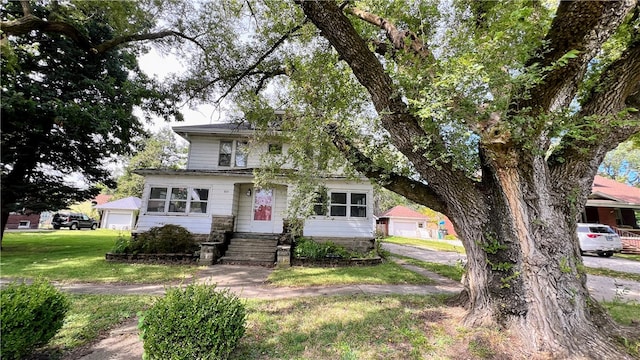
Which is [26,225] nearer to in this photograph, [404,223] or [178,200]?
[178,200]

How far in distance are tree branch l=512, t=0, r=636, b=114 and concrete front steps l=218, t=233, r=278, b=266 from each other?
8.95 meters

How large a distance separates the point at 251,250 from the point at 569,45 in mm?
10741

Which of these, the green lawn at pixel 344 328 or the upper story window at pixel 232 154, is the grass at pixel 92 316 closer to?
the green lawn at pixel 344 328

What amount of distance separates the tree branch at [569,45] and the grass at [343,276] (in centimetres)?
548

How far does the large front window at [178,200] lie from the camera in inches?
472

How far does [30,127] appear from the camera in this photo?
10.6 meters

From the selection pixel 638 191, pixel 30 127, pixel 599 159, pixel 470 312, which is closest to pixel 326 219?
pixel 470 312

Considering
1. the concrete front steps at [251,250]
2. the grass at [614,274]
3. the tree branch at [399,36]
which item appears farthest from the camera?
the concrete front steps at [251,250]

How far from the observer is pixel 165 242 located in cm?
997

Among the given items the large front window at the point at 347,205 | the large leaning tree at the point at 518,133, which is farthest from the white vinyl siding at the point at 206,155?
the large leaning tree at the point at 518,133

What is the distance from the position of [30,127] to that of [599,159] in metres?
17.4

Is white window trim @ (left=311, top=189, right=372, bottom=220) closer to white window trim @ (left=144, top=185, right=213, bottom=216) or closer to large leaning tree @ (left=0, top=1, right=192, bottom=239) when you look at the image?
white window trim @ (left=144, top=185, right=213, bottom=216)

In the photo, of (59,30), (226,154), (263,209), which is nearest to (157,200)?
(226,154)

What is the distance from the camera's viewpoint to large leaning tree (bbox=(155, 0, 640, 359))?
320 centimetres
